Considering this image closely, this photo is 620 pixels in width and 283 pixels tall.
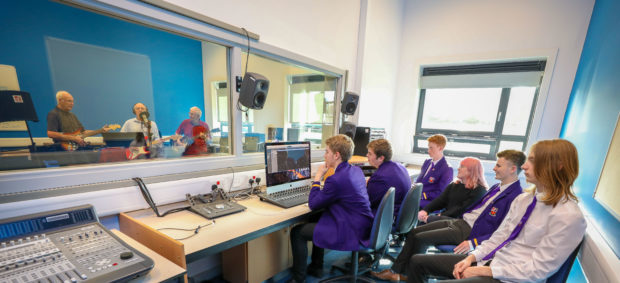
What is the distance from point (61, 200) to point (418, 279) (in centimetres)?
225

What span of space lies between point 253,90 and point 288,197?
3.11ft

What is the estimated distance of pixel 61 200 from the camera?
132 centimetres

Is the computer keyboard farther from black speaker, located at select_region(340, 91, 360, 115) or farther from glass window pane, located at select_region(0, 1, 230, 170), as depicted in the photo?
black speaker, located at select_region(340, 91, 360, 115)

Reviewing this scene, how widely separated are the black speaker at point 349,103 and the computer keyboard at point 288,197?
1.50 metres

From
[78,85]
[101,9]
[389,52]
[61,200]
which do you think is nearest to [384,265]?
[61,200]

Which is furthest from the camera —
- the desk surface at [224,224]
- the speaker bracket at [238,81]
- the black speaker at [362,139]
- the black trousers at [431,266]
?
the black speaker at [362,139]

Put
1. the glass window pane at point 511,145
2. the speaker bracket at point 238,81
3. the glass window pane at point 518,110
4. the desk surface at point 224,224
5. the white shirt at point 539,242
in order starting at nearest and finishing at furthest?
1. the white shirt at point 539,242
2. the desk surface at point 224,224
3. the speaker bracket at point 238,81
4. the glass window pane at point 518,110
5. the glass window pane at point 511,145

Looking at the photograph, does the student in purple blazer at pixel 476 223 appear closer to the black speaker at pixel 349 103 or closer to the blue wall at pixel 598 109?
the blue wall at pixel 598 109

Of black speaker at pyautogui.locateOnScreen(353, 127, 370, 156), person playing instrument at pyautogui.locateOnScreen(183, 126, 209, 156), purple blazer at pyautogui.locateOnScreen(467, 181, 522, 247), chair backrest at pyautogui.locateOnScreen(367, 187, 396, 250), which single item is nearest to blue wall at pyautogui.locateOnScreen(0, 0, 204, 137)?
person playing instrument at pyautogui.locateOnScreen(183, 126, 209, 156)

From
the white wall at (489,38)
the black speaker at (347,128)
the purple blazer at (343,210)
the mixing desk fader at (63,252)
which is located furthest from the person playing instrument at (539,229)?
→ the white wall at (489,38)

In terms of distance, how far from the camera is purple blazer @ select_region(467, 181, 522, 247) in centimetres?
165

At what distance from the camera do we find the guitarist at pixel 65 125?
1714 mm

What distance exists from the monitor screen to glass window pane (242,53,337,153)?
1.11 metres

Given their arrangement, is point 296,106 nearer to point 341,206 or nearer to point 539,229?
point 341,206
